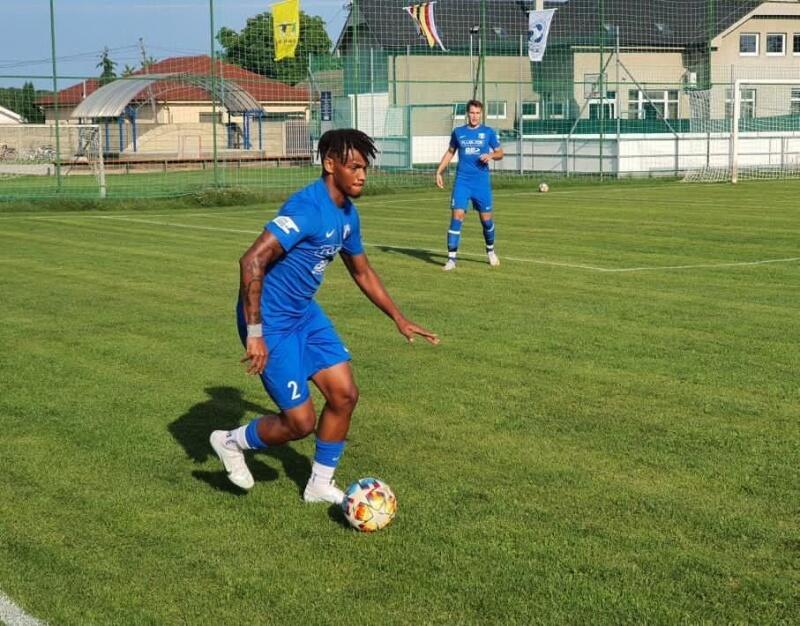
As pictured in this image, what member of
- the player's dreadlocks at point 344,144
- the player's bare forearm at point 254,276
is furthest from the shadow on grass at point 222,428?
the player's dreadlocks at point 344,144

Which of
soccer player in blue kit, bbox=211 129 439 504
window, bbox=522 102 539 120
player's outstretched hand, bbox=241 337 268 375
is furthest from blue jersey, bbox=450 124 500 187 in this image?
window, bbox=522 102 539 120

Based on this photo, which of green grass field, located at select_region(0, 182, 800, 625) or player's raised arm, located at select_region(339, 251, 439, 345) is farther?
player's raised arm, located at select_region(339, 251, 439, 345)

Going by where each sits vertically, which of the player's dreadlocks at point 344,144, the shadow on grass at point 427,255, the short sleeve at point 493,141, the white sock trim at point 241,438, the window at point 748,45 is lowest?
the white sock trim at point 241,438

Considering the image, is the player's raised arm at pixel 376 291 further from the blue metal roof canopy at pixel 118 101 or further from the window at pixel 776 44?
the window at pixel 776 44

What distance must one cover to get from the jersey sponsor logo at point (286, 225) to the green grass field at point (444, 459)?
4.66ft

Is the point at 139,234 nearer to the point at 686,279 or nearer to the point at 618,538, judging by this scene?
the point at 686,279

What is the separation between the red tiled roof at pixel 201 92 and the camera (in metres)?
35.9

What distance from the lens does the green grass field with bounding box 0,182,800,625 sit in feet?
16.2

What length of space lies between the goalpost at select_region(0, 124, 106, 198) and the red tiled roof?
0.94m

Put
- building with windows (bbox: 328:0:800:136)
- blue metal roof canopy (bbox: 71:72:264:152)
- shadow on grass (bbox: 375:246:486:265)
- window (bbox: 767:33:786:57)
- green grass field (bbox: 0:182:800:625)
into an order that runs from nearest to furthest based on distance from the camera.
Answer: green grass field (bbox: 0:182:800:625) < shadow on grass (bbox: 375:246:486:265) < building with windows (bbox: 328:0:800:136) < blue metal roof canopy (bbox: 71:72:264:152) < window (bbox: 767:33:786:57)

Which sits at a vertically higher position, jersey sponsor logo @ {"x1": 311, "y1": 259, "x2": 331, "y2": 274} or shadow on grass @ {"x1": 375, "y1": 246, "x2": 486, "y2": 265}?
jersey sponsor logo @ {"x1": 311, "y1": 259, "x2": 331, "y2": 274}

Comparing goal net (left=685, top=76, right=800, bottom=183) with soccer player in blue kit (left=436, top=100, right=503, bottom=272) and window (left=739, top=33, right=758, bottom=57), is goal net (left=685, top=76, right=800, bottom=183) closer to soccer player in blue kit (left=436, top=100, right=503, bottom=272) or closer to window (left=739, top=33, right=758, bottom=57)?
soccer player in blue kit (left=436, top=100, right=503, bottom=272)

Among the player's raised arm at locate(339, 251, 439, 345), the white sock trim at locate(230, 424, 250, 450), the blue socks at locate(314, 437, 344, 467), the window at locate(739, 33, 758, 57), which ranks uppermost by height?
the window at locate(739, 33, 758, 57)

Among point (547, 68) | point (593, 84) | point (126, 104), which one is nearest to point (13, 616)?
point (593, 84)
